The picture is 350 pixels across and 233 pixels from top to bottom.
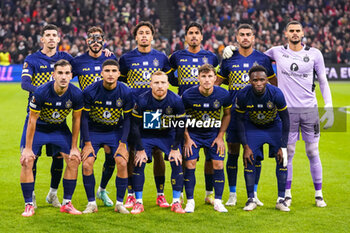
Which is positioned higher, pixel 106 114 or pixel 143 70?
pixel 143 70

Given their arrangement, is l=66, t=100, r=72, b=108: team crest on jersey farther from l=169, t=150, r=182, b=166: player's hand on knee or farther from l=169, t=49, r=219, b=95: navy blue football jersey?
l=169, t=49, r=219, b=95: navy blue football jersey

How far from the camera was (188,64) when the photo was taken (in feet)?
28.1

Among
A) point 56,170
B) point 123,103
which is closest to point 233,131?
point 123,103

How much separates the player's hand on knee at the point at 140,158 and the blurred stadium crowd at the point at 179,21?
2032 cm

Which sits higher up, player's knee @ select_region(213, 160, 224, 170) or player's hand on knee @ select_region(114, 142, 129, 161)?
player's hand on knee @ select_region(114, 142, 129, 161)

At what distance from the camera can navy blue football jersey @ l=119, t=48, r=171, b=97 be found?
845 cm

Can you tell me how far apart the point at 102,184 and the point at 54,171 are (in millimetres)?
788

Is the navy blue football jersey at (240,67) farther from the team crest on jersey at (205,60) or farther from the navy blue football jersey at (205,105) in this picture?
the navy blue football jersey at (205,105)

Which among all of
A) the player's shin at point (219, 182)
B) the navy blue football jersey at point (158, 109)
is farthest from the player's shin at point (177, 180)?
the navy blue football jersey at point (158, 109)

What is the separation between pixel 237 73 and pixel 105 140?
229 centimetres

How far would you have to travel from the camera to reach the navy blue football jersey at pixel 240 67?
8336mm

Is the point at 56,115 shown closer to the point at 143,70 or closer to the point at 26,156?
the point at 26,156

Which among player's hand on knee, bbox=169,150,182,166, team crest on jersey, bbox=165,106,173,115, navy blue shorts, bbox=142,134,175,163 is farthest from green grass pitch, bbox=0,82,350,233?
team crest on jersey, bbox=165,106,173,115

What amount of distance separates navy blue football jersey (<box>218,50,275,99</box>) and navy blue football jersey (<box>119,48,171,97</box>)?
105 centimetres
